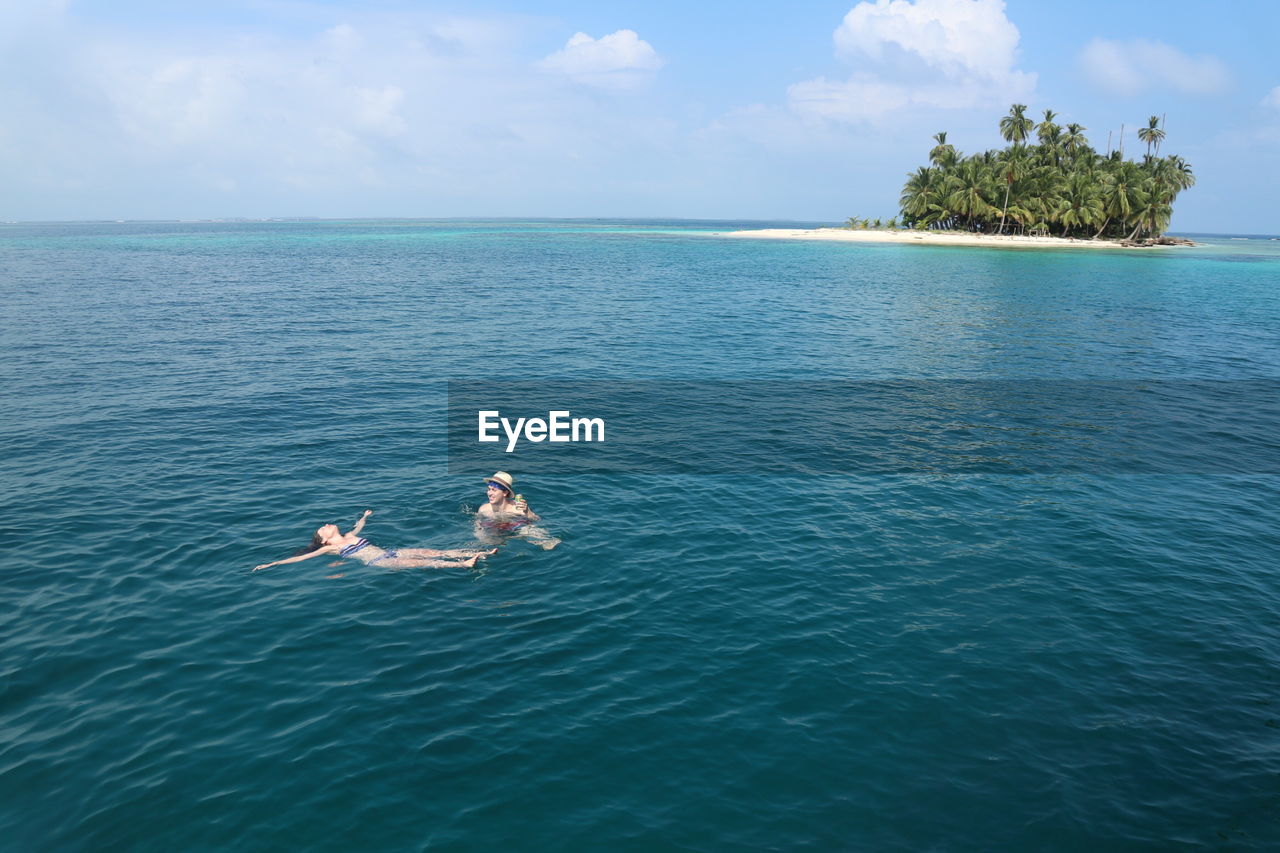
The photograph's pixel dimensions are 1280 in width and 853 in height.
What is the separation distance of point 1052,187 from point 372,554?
160049mm

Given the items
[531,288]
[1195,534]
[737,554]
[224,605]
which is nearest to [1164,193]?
[531,288]

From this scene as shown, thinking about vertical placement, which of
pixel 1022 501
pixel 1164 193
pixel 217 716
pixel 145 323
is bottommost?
pixel 217 716

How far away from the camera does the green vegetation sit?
13950cm

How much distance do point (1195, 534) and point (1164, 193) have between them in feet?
505

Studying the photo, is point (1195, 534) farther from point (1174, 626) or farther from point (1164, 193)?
point (1164, 193)

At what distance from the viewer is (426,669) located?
1448 cm

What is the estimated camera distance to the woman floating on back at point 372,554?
18.8 metres

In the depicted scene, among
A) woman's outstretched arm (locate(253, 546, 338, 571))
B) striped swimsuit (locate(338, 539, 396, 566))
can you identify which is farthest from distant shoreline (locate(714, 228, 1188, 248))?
woman's outstretched arm (locate(253, 546, 338, 571))

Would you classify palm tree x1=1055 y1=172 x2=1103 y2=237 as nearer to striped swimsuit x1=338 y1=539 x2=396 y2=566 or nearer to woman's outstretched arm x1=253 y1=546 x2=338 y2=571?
striped swimsuit x1=338 y1=539 x2=396 y2=566

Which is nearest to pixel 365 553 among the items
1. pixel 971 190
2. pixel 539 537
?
pixel 539 537

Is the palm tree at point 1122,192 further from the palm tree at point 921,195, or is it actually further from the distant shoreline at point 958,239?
the palm tree at point 921,195

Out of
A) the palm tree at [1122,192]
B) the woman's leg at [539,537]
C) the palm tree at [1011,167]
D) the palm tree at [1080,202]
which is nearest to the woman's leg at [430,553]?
the woman's leg at [539,537]

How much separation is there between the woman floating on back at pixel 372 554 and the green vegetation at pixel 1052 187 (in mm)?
153374

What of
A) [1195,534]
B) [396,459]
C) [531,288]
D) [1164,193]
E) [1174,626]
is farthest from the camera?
[1164,193]
